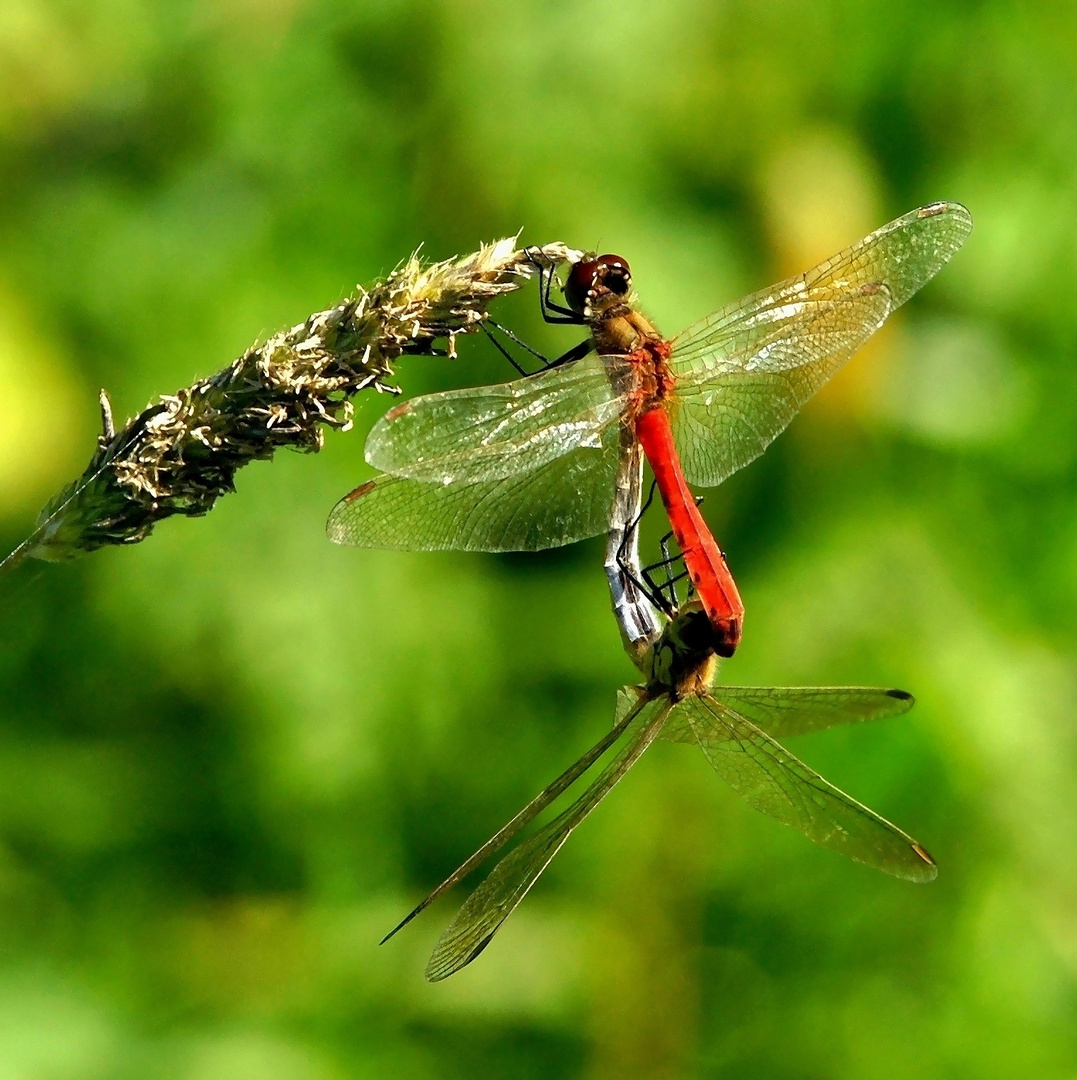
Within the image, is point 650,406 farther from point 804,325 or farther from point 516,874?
point 516,874

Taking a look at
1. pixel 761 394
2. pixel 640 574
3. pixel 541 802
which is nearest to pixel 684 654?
pixel 640 574

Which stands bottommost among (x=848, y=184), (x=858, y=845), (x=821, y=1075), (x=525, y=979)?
(x=821, y=1075)

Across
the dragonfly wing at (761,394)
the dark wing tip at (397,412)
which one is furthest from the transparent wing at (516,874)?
the dark wing tip at (397,412)

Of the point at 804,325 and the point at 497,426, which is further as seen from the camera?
the point at 804,325

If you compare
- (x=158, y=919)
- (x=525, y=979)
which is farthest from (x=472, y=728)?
(x=158, y=919)

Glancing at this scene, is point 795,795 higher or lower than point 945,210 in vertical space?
lower

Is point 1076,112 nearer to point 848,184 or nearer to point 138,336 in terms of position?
point 848,184
